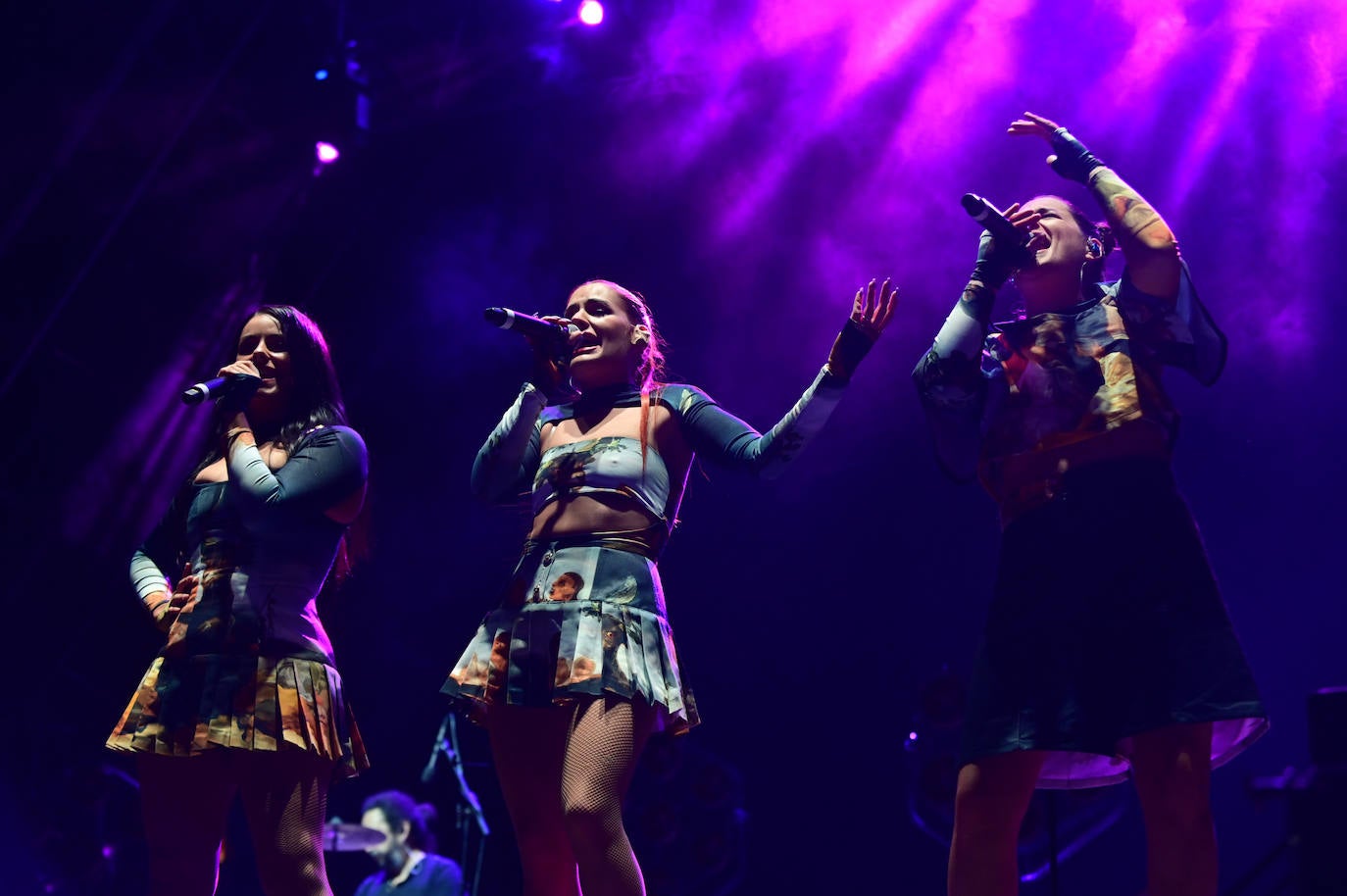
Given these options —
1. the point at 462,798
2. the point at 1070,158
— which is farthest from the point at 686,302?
the point at 1070,158

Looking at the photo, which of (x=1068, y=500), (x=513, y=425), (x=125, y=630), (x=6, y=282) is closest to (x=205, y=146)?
(x=6, y=282)

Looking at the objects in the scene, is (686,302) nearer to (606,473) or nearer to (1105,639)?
(606,473)

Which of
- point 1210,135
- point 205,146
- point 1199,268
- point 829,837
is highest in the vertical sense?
point 205,146

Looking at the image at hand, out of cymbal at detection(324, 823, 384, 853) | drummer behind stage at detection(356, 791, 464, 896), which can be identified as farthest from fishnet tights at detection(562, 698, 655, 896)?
cymbal at detection(324, 823, 384, 853)

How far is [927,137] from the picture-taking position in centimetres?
496

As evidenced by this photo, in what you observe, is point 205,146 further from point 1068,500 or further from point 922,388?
point 1068,500

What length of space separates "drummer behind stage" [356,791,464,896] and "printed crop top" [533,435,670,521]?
11.3 feet

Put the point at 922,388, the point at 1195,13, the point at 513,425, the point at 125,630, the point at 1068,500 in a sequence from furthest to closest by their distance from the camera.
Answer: the point at 125,630, the point at 1195,13, the point at 513,425, the point at 922,388, the point at 1068,500

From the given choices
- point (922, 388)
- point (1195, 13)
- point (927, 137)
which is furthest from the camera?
point (927, 137)

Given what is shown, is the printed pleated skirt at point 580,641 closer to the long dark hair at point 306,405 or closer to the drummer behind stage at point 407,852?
the long dark hair at point 306,405

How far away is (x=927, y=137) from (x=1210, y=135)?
3.55 feet

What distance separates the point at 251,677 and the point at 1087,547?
1.59m

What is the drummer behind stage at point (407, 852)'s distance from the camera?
534 cm

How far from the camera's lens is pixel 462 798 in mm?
5621
